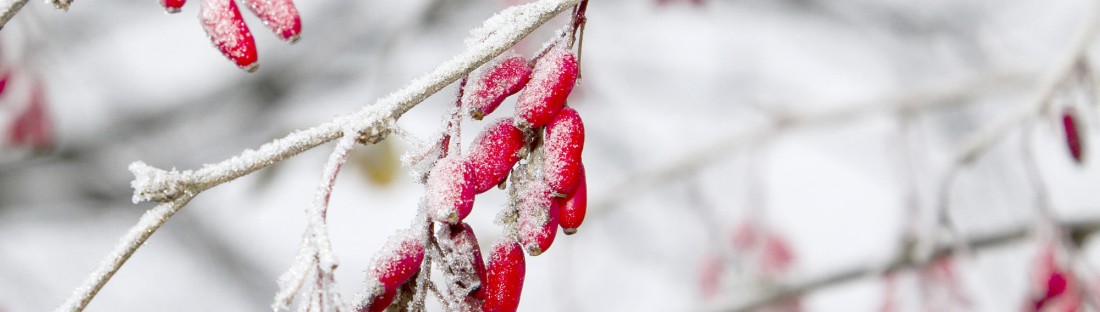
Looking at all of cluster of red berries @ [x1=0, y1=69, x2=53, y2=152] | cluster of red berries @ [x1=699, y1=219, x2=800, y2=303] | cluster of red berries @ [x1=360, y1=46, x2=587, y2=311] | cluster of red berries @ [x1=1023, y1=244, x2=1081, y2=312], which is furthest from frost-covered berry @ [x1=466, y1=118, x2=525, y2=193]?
cluster of red berries @ [x1=699, y1=219, x2=800, y2=303]

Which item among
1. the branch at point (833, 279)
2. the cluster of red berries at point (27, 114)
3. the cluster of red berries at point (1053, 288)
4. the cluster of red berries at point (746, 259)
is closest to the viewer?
the cluster of red berries at point (1053, 288)

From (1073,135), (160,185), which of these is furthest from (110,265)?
(1073,135)

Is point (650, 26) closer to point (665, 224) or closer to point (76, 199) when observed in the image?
point (665, 224)

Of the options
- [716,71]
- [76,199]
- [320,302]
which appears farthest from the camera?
[76,199]

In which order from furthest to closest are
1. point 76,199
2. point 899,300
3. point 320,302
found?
point 76,199
point 899,300
point 320,302

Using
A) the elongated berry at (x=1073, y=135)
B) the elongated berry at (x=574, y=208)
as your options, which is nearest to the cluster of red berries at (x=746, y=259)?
the elongated berry at (x=1073, y=135)

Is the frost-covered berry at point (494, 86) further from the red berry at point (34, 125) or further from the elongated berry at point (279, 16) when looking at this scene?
the red berry at point (34, 125)

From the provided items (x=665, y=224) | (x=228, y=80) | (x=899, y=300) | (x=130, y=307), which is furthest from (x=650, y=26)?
(x=130, y=307)

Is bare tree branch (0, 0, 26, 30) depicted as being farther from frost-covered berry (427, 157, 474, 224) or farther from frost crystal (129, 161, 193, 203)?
frost-covered berry (427, 157, 474, 224)
